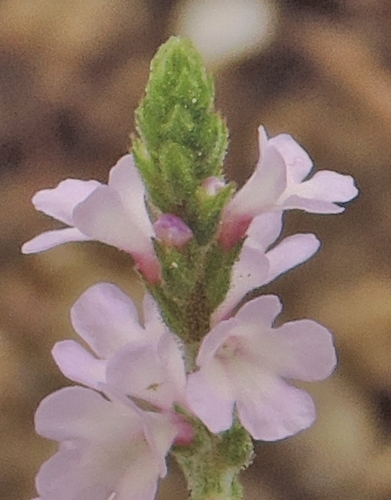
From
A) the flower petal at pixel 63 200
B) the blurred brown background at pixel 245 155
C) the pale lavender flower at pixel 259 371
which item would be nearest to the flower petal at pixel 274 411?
the pale lavender flower at pixel 259 371

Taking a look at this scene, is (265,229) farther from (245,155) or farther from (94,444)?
(245,155)

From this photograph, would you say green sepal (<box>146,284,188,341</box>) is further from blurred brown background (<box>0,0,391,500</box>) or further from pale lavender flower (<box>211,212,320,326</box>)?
blurred brown background (<box>0,0,391,500</box>)

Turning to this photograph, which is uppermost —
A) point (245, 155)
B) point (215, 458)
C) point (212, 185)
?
point (212, 185)

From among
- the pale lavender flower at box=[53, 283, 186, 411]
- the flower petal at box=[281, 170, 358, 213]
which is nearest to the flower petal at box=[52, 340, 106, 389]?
the pale lavender flower at box=[53, 283, 186, 411]

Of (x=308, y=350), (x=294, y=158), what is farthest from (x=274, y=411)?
(x=294, y=158)

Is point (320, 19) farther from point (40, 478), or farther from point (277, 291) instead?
point (40, 478)
